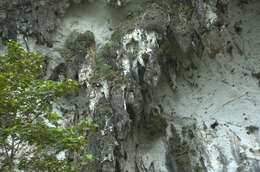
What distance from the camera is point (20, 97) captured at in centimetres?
476

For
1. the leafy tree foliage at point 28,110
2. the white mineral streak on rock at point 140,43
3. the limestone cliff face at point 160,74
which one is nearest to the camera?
the leafy tree foliage at point 28,110

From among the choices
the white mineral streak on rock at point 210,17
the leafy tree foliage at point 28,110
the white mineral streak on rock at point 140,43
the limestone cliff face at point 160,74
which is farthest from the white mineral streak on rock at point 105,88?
the leafy tree foliage at point 28,110

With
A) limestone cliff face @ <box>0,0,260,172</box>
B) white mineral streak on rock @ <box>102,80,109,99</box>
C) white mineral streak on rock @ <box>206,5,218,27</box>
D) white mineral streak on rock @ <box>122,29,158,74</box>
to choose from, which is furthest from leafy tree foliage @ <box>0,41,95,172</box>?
white mineral streak on rock @ <box>206,5,218,27</box>

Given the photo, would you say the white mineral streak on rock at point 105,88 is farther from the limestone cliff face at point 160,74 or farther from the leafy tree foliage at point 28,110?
the leafy tree foliage at point 28,110

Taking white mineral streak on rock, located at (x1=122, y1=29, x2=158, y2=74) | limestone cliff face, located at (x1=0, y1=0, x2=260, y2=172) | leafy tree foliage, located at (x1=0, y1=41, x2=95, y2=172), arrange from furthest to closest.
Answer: white mineral streak on rock, located at (x1=122, y1=29, x2=158, y2=74) < limestone cliff face, located at (x1=0, y1=0, x2=260, y2=172) < leafy tree foliage, located at (x1=0, y1=41, x2=95, y2=172)

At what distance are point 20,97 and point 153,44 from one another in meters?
8.14

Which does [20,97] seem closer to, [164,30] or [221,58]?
[164,30]

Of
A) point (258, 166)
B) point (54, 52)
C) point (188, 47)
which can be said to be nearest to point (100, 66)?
point (54, 52)

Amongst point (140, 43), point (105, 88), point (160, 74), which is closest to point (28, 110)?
point (105, 88)

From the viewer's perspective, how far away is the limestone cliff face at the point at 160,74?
37.0 feet

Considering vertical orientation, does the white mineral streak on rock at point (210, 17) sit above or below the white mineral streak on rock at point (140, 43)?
above

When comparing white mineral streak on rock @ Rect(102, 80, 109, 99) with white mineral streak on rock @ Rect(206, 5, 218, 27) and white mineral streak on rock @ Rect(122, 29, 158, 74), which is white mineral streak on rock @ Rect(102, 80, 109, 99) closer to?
white mineral streak on rock @ Rect(122, 29, 158, 74)

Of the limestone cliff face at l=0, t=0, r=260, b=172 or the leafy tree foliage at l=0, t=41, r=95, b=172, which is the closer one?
the leafy tree foliage at l=0, t=41, r=95, b=172

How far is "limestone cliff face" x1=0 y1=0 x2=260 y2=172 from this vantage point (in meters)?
11.3
